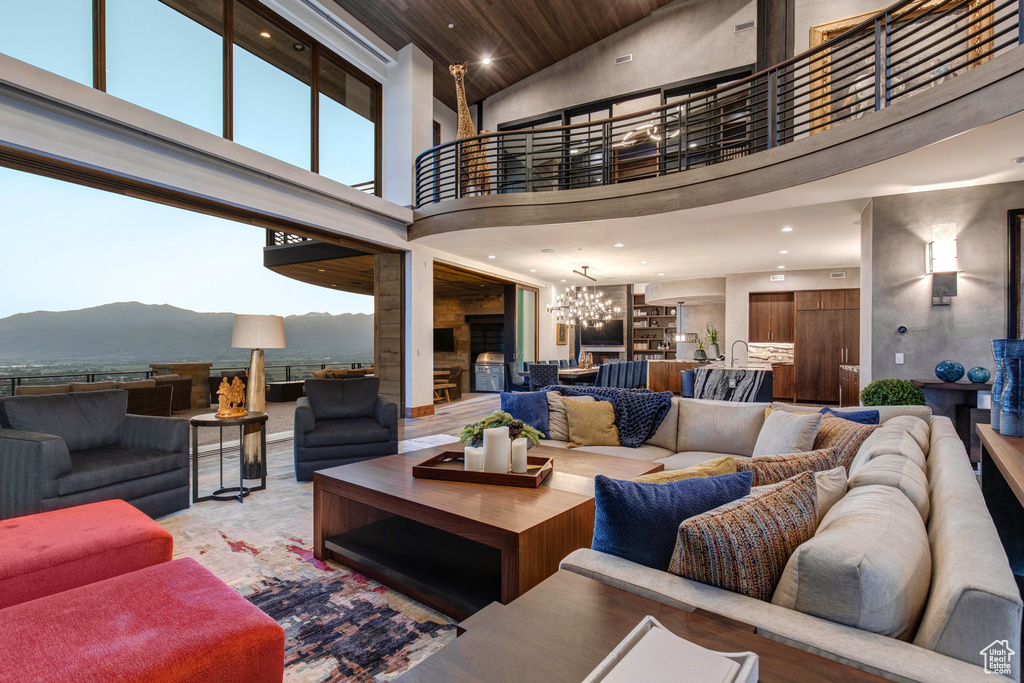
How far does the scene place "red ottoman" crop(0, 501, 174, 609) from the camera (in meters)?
1.63

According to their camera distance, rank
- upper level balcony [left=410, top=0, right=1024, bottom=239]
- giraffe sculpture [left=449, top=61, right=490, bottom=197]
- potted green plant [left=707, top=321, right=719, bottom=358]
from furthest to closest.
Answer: potted green plant [left=707, top=321, right=719, bottom=358] < giraffe sculpture [left=449, top=61, right=490, bottom=197] < upper level balcony [left=410, top=0, right=1024, bottom=239]

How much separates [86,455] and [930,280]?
698 cm

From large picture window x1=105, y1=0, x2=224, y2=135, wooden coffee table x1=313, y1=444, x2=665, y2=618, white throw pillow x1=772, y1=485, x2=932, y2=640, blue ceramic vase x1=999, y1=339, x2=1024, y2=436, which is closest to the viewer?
white throw pillow x1=772, y1=485, x2=932, y2=640

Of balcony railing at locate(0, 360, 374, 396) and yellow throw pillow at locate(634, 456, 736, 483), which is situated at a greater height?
yellow throw pillow at locate(634, 456, 736, 483)

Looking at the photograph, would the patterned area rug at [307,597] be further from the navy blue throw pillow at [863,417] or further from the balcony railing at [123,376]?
the navy blue throw pillow at [863,417]

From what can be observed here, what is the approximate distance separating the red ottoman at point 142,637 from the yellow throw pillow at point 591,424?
101 inches

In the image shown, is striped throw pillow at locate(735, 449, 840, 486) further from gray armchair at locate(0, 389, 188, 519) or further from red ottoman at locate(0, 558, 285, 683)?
gray armchair at locate(0, 389, 188, 519)

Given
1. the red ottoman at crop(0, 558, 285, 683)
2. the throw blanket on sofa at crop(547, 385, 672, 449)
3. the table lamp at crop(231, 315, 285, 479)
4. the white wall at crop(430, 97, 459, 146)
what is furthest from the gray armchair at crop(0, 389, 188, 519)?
the white wall at crop(430, 97, 459, 146)

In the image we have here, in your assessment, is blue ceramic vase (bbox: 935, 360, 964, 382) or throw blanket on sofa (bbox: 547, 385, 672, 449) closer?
throw blanket on sofa (bbox: 547, 385, 672, 449)

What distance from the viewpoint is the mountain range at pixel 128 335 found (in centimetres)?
591

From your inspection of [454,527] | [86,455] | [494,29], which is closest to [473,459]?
[454,527]

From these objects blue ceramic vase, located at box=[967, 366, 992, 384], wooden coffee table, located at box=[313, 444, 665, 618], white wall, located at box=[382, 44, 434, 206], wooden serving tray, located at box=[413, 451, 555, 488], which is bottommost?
wooden coffee table, located at box=[313, 444, 665, 618]

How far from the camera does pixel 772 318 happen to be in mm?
9445

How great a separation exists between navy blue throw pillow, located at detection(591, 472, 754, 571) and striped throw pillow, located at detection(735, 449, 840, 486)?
34 centimetres
